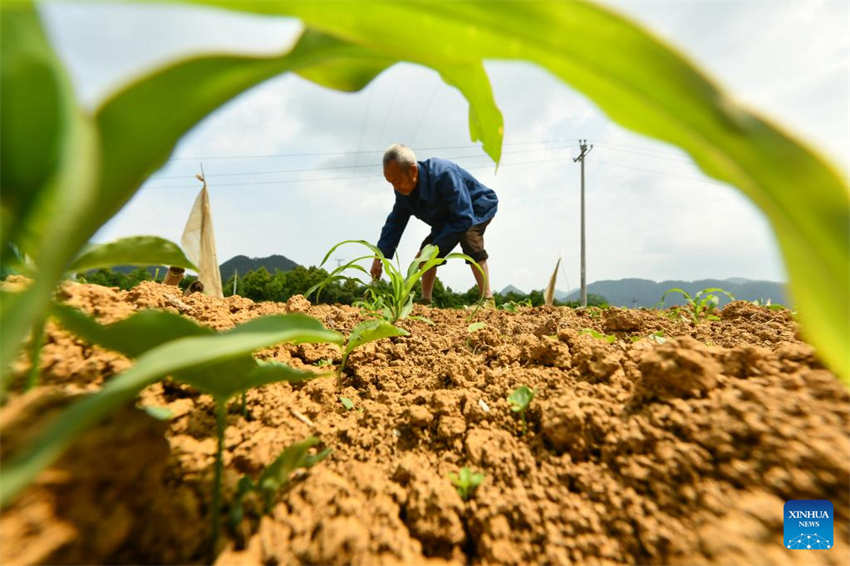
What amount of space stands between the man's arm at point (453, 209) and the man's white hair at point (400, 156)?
298mm

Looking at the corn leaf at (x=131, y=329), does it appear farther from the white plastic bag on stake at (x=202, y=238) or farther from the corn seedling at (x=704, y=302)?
the corn seedling at (x=704, y=302)

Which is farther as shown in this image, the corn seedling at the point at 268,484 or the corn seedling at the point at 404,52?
the corn seedling at the point at 268,484

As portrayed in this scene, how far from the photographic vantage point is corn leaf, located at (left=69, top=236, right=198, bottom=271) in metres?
0.41

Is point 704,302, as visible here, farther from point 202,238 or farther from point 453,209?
point 202,238

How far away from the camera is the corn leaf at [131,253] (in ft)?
1.35

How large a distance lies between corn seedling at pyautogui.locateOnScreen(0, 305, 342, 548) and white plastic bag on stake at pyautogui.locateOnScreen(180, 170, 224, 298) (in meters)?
1.58

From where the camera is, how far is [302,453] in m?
0.43

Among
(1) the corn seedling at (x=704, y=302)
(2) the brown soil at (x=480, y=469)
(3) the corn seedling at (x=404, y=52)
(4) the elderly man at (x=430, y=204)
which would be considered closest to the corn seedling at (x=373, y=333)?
(2) the brown soil at (x=480, y=469)

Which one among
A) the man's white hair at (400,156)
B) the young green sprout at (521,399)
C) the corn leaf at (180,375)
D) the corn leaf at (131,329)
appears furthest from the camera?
the man's white hair at (400,156)

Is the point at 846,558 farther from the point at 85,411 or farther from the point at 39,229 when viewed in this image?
the point at 39,229

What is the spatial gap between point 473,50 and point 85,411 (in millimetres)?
393

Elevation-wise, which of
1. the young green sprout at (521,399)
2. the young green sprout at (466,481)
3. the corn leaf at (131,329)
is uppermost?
the corn leaf at (131,329)

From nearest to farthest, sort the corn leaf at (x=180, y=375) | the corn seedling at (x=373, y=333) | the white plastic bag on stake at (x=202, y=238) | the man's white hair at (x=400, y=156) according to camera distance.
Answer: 1. the corn leaf at (x=180, y=375)
2. the corn seedling at (x=373, y=333)
3. the white plastic bag on stake at (x=202, y=238)
4. the man's white hair at (x=400, y=156)

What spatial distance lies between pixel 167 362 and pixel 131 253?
0.81 ft
